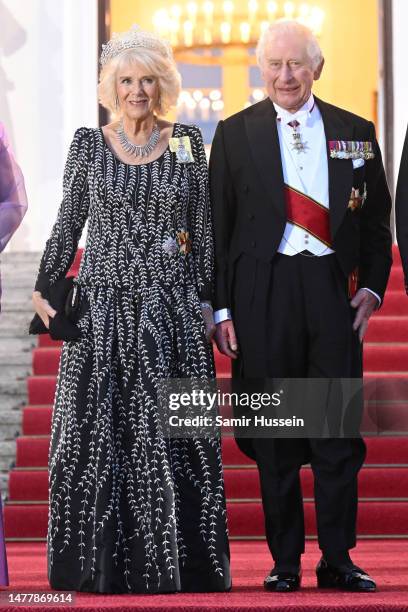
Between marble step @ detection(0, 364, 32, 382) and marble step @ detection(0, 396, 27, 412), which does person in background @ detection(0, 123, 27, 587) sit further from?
marble step @ detection(0, 364, 32, 382)

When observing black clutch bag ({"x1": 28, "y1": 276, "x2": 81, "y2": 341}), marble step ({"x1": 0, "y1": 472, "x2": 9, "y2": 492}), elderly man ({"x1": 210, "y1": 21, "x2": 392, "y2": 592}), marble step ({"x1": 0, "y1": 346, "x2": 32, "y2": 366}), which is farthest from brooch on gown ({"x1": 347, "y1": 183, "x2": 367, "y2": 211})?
marble step ({"x1": 0, "y1": 346, "x2": 32, "y2": 366})

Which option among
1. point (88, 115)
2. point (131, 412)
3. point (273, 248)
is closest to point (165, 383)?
point (131, 412)

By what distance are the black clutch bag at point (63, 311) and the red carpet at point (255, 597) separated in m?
0.73

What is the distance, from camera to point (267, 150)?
358 centimetres

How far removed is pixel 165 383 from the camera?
3.55 m

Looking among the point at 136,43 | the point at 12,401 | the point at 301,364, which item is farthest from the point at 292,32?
the point at 12,401

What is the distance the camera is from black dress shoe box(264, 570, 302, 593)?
3.38m

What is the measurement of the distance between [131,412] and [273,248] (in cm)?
62

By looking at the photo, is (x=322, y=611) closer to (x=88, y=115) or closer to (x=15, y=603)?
(x=15, y=603)

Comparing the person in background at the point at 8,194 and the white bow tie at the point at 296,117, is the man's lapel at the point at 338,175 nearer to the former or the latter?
the white bow tie at the point at 296,117

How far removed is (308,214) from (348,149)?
231 mm

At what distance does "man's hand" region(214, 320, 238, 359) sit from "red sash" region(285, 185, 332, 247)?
36cm

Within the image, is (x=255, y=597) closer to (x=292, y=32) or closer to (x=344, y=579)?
(x=344, y=579)

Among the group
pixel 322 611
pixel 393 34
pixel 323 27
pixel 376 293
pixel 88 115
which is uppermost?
pixel 323 27
